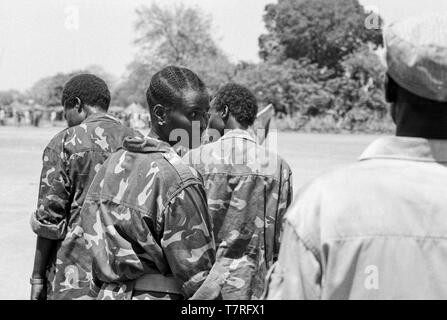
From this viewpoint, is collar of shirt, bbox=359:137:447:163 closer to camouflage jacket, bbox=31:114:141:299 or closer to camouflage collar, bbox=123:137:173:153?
camouflage collar, bbox=123:137:173:153

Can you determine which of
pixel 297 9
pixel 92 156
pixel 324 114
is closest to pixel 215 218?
pixel 92 156

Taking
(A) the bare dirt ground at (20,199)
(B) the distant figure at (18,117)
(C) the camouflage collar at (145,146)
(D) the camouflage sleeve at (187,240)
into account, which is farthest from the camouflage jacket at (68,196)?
(B) the distant figure at (18,117)

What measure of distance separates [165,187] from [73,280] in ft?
4.22

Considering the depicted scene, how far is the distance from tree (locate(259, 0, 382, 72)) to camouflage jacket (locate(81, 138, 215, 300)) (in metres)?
48.1

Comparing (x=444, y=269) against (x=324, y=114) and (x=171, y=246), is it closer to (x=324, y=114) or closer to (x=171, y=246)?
(x=171, y=246)

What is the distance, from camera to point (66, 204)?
3.30 meters

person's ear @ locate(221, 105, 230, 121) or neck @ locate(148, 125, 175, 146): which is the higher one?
neck @ locate(148, 125, 175, 146)

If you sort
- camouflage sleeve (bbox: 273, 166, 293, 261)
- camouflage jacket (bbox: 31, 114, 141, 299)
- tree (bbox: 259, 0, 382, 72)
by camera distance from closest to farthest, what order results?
camouflage jacket (bbox: 31, 114, 141, 299), camouflage sleeve (bbox: 273, 166, 293, 261), tree (bbox: 259, 0, 382, 72)

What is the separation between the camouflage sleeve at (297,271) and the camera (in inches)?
54.2

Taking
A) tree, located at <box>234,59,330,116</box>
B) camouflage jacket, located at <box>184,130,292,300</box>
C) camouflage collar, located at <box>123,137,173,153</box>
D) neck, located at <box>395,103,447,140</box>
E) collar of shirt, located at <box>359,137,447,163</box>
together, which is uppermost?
neck, located at <box>395,103,447,140</box>

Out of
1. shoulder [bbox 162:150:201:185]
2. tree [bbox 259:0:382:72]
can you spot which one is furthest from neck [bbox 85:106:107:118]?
tree [bbox 259:0:382:72]

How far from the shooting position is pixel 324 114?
148ft

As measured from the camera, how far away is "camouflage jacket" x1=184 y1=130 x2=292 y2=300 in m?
3.48
